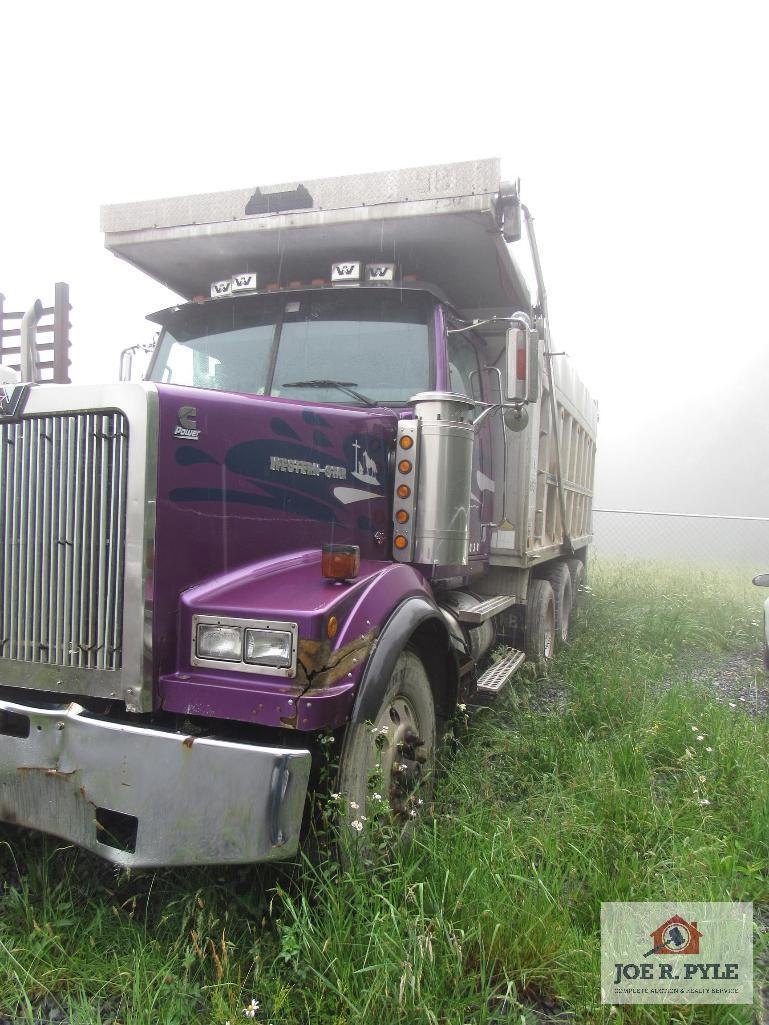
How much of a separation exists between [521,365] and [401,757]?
6.43 ft

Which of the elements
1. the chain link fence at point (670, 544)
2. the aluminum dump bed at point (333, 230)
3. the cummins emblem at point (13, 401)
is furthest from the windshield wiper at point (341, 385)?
the chain link fence at point (670, 544)

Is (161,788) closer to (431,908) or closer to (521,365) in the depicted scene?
(431,908)

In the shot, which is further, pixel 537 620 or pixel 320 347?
pixel 537 620

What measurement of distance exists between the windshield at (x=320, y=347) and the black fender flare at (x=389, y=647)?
120 centimetres

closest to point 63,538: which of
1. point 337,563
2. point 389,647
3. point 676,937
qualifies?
point 337,563

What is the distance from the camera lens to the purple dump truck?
85.0 inches

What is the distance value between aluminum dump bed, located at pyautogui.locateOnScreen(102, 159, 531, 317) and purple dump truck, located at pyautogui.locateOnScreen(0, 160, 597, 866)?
2 centimetres

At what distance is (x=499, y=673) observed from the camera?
443 centimetres

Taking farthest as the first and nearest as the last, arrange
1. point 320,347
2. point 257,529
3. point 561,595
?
point 561,595
point 320,347
point 257,529

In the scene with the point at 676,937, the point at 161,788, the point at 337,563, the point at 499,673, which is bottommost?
the point at 676,937

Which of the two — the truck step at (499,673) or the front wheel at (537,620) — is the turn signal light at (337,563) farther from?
the front wheel at (537,620)

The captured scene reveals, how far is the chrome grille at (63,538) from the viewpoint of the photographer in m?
2.34

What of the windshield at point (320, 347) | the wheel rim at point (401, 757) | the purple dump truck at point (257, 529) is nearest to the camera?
the purple dump truck at point (257, 529)

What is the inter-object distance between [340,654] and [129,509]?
2.70 feet
